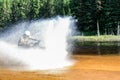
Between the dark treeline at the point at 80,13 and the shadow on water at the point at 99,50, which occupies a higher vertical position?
the dark treeline at the point at 80,13

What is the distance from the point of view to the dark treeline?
62.1m

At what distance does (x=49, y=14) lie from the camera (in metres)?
73.2

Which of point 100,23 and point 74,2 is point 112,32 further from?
point 74,2

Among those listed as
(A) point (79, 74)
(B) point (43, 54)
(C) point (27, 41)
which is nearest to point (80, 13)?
(C) point (27, 41)

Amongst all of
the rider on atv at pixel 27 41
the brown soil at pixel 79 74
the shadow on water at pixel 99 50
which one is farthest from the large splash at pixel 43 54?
the shadow on water at pixel 99 50

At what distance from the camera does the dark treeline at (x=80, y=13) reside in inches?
2445

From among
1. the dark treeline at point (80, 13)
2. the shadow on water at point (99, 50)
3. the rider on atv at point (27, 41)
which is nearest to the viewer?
the rider on atv at point (27, 41)

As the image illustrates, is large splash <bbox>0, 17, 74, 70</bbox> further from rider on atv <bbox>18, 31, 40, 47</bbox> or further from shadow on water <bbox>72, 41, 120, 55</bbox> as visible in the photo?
shadow on water <bbox>72, 41, 120, 55</bbox>

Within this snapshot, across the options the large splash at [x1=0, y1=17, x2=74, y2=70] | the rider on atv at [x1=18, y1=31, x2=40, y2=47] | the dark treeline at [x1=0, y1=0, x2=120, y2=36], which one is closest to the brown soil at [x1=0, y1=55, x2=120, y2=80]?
the large splash at [x1=0, y1=17, x2=74, y2=70]

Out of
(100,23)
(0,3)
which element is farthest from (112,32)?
(0,3)

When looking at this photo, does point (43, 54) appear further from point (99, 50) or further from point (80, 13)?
point (80, 13)

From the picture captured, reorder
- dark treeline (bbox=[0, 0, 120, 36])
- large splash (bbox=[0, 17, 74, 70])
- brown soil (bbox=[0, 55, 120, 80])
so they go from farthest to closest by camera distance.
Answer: dark treeline (bbox=[0, 0, 120, 36])
large splash (bbox=[0, 17, 74, 70])
brown soil (bbox=[0, 55, 120, 80])

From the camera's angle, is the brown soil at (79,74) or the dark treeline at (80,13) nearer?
the brown soil at (79,74)

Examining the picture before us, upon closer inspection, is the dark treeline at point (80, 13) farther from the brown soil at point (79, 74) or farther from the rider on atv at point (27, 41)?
the brown soil at point (79, 74)
